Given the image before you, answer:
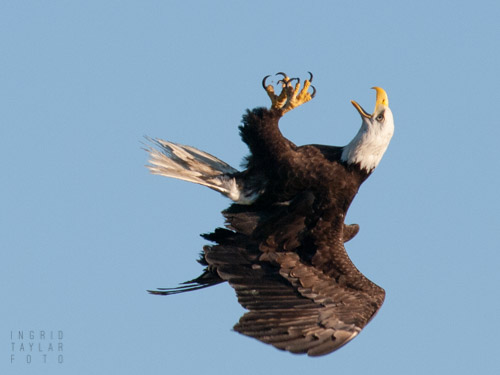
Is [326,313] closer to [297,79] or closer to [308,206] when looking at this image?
[308,206]

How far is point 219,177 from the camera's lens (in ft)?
66.2

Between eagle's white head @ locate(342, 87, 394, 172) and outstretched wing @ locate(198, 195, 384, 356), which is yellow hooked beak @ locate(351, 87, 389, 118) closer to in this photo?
eagle's white head @ locate(342, 87, 394, 172)

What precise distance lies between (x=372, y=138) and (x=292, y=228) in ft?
3.67

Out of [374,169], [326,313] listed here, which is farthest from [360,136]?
[326,313]

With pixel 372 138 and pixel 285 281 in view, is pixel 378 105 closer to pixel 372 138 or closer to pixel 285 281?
pixel 372 138

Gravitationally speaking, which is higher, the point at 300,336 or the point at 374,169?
the point at 374,169

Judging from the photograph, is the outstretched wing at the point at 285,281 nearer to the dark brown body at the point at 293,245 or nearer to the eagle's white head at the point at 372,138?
the dark brown body at the point at 293,245

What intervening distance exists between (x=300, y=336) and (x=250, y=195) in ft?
4.58

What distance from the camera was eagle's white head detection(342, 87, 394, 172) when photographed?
20.0 meters

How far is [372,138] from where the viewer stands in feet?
65.9

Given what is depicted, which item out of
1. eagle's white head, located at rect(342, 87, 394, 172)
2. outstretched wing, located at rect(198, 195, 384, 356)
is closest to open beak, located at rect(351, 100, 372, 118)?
eagle's white head, located at rect(342, 87, 394, 172)

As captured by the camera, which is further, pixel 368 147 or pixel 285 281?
pixel 368 147


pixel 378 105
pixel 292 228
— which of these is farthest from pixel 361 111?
pixel 292 228

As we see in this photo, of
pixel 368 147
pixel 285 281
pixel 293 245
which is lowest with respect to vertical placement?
pixel 285 281
